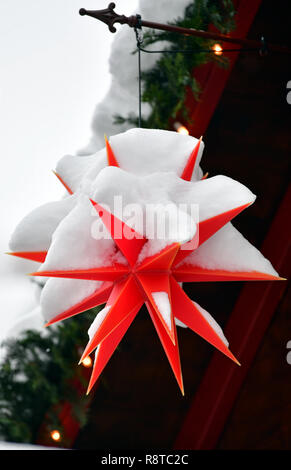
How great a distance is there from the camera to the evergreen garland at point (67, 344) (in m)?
1.25

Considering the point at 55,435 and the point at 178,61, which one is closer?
the point at 178,61

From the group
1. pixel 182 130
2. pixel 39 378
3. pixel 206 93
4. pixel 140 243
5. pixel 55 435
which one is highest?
pixel 206 93

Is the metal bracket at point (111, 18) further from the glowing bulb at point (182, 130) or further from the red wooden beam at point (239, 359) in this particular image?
the red wooden beam at point (239, 359)

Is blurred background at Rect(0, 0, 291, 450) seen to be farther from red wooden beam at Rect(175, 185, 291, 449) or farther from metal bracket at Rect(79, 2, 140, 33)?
metal bracket at Rect(79, 2, 140, 33)

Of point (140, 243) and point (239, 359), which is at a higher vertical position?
point (140, 243)

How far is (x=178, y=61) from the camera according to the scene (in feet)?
4.07

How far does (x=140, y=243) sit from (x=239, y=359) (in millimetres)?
1228

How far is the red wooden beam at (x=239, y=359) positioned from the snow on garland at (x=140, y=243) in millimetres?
1067

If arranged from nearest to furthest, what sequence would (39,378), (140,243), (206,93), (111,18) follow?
(140,243), (111,18), (39,378), (206,93)

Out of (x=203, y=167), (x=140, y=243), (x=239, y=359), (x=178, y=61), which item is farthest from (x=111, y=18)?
(x=239, y=359)

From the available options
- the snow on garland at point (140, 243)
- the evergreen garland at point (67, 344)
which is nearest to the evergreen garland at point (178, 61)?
the evergreen garland at point (67, 344)

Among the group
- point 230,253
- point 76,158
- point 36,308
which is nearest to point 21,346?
point 36,308

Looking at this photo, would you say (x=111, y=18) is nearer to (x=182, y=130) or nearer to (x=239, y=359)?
(x=182, y=130)

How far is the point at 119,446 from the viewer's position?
1.74 m
